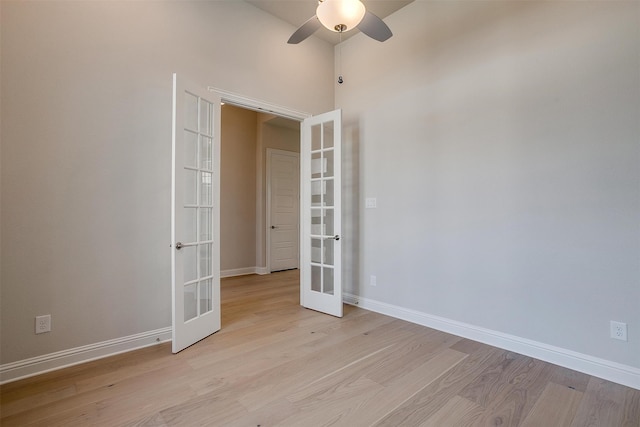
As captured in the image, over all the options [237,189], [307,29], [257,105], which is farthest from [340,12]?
[237,189]

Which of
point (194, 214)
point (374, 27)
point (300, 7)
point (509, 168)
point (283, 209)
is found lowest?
point (194, 214)

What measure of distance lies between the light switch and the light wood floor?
1492 mm

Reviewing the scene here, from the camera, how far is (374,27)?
2.22 m

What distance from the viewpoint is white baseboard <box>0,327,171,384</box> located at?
205 centimetres

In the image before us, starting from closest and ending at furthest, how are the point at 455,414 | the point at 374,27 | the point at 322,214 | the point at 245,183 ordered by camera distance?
the point at 455,414
the point at 374,27
the point at 322,214
the point at 245,183

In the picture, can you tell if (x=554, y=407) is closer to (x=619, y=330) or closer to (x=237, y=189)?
(x=619, y=330)

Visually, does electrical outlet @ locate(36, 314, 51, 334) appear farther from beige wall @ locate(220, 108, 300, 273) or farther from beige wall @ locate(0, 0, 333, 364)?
beige wall @ locate(220, 108, 300, 273)

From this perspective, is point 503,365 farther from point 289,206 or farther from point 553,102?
point 289,206

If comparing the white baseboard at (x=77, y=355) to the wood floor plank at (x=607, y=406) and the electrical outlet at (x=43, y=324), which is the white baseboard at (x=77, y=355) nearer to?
the electrical outlet at (x=43, y=324)

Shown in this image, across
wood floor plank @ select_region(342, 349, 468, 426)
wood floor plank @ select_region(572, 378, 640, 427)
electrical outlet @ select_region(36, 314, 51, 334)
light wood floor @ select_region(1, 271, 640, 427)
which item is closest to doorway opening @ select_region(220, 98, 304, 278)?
light wood floor @ select_region(1, 271, 640, 427)

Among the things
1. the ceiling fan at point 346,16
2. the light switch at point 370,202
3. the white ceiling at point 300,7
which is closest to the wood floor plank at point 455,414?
the light switch at point 370,202

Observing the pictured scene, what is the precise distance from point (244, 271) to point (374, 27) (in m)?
4.72

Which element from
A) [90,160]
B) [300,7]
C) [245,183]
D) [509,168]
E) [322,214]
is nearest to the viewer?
[90,160]

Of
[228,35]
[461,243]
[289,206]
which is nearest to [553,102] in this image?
[461,243]
